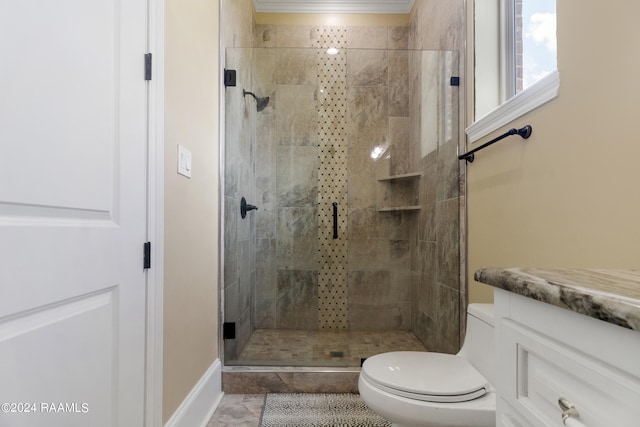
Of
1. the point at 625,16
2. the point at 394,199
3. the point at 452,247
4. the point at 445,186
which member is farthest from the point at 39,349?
the point at 394,199

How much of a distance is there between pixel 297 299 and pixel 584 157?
2.03 m

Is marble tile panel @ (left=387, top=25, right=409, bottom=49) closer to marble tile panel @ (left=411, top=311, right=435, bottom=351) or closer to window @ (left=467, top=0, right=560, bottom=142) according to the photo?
window @ (left=467, top=0, right=560, bottom=142)

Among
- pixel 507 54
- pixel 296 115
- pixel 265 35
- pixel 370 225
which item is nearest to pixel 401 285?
pixel 370 225

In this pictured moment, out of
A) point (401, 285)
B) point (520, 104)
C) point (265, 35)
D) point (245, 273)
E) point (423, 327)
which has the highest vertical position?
point (265, 35)

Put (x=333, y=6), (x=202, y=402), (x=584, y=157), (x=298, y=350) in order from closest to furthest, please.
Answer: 1. (x=584, y=157)
2. (x=202, y=402)
3. (x=298, y=350)
4. (x=333, y=6)

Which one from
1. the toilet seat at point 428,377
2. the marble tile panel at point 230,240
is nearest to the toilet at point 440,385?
the toilet seat at point 428,377

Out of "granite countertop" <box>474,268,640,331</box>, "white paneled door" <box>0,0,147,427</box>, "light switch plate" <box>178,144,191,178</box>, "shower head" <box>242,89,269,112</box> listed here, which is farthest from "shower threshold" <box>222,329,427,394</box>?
"shower head" <box>242,89,269,112</box>

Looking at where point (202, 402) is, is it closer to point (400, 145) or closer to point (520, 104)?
point (520, 104)

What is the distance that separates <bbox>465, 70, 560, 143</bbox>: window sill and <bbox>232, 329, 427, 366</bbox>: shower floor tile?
146 centimetres

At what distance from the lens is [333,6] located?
9.98 feet

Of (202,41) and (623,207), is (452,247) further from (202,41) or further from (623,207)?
(202,41)

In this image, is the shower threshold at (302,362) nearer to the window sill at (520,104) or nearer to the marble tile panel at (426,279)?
the marble tile panel at (426,279)

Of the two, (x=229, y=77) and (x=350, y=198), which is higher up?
(x=229, y=77)

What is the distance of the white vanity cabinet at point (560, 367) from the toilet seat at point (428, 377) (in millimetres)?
451
